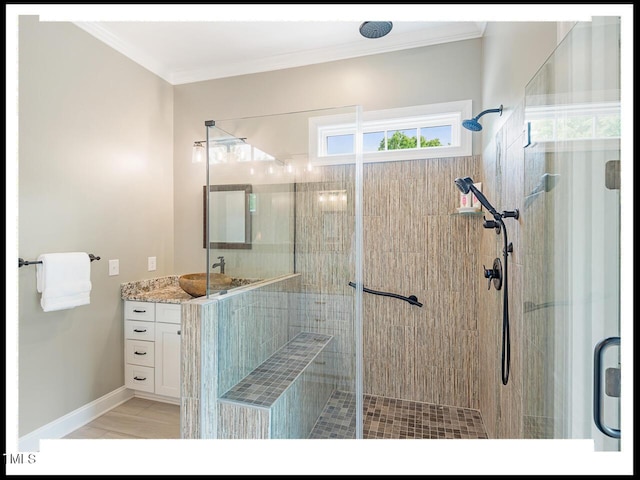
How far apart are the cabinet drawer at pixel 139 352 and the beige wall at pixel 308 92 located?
0.75 m

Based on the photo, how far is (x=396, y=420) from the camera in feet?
7.41

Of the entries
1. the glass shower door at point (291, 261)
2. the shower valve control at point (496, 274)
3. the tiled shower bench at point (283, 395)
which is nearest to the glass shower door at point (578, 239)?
the shower valve control at point (496, 274)

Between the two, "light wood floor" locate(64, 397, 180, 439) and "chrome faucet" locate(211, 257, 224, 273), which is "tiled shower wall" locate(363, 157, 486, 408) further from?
"light wood floor" locate(64, 397, 180, 439)

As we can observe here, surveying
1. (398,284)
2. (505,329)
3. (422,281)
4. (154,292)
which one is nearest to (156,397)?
(154,292)

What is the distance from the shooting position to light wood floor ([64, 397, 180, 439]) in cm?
213

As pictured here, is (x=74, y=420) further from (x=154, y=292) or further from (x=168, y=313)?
(x=154, y=292)

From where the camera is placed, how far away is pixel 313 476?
55 centimetres

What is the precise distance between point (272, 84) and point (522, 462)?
2.96 meters

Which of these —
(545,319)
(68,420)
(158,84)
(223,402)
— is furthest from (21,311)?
(545,319)

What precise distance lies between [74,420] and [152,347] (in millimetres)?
620

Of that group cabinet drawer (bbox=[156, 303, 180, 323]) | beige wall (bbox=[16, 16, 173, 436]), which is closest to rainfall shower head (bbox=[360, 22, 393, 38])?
beige wall (bbox=[16, 16, 173, 436])

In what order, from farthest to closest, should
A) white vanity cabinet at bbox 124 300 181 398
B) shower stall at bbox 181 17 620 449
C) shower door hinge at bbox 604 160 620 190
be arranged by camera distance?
white vanity cabinet at bbox 124 300 181 398
shower stall at bbox 181 17 620 449
shower door hinge at bbox 604 160 620 190

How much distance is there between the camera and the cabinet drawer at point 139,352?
8.26ft

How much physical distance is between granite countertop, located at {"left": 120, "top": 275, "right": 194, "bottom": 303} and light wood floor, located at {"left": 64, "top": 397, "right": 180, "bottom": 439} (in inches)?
32.3
